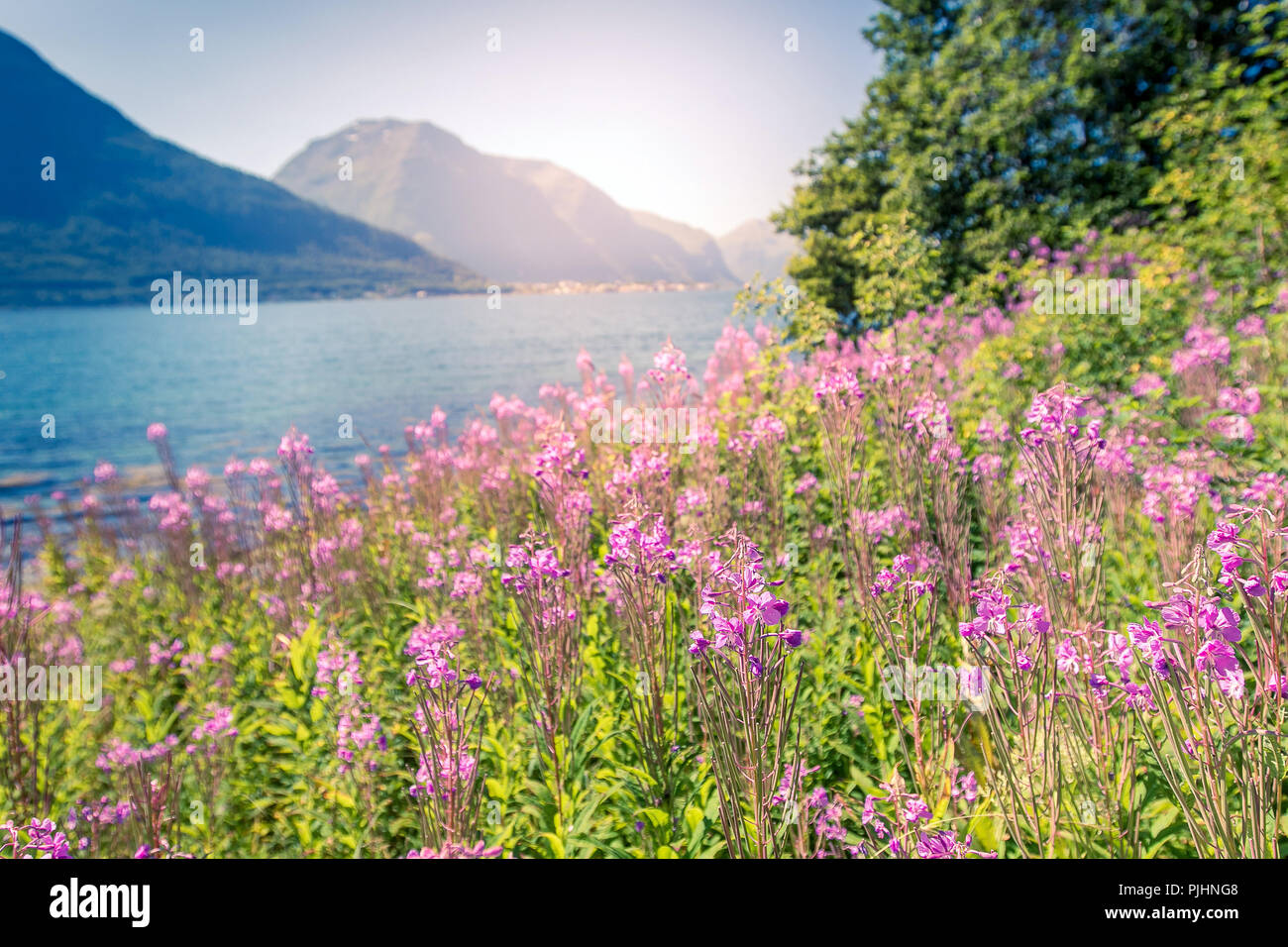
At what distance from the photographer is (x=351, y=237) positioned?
12081cm

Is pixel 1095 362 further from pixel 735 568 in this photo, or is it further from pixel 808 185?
pixel 808 185

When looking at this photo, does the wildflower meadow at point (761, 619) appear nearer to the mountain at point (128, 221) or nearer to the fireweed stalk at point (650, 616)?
the fireweed stalk at point (650, 616)

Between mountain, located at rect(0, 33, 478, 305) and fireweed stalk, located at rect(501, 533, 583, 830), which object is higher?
mountain, located at rect(0, 33, 478, 305)

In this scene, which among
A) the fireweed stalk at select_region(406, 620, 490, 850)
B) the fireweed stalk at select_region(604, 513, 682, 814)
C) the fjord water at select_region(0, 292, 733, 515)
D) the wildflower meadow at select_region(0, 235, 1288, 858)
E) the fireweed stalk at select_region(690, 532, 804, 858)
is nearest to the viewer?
the fireweed stalk at select_region(690, 532, 804, 858)

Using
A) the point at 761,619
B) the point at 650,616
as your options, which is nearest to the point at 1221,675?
the point at 761,619

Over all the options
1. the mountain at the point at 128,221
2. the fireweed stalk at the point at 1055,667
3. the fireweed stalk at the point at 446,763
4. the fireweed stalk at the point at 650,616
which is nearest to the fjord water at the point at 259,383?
the fireweed stalk at the point at 650,616

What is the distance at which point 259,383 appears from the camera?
100 ft

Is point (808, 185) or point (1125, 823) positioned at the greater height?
point (808, 185)

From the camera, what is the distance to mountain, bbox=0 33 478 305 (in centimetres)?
8562

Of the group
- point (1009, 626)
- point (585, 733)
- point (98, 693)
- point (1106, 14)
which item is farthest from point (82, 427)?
point (1106, 14)

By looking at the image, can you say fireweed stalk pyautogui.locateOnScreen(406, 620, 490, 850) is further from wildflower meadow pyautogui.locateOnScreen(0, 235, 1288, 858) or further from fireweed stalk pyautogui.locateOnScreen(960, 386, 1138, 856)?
fireweed stalk pyautogui.locateOnScreen(960, 386, 1138, 856)

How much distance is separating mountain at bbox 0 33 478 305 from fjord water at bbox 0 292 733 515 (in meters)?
40.0

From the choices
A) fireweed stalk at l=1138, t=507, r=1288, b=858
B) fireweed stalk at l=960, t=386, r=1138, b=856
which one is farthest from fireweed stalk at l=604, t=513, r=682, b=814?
fireweed stalk at l=1138, t=507, r=1288, b=858
